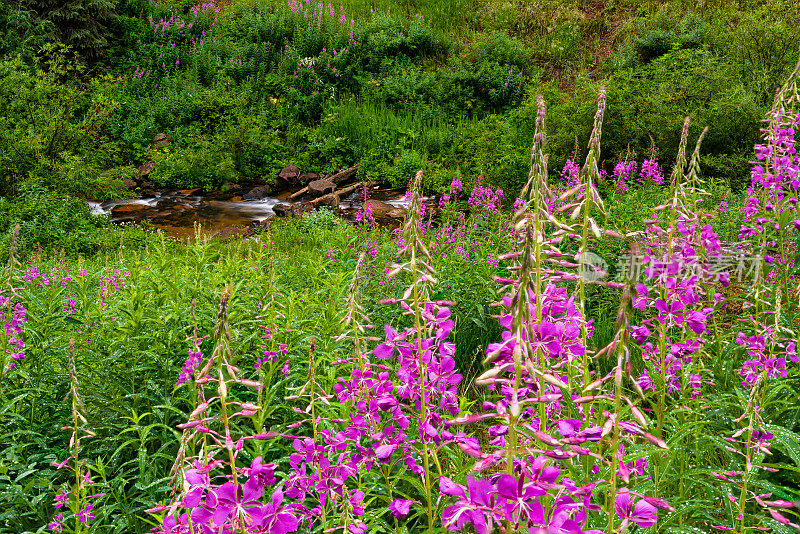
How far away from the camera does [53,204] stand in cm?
827

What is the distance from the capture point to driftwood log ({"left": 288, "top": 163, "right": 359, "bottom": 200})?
11.0 m

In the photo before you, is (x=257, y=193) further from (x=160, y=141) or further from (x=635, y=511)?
(x=635, y=511)

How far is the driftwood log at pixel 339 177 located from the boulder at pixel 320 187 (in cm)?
13

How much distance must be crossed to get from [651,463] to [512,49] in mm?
11606

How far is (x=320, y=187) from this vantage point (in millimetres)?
10812

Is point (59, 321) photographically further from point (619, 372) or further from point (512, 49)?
point (512, 49)

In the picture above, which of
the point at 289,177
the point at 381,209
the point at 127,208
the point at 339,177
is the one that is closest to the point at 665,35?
the point at 381,209

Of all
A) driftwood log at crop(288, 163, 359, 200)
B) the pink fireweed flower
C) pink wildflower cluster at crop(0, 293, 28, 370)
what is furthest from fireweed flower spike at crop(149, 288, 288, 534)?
driftwood log at crop(288, 163, 359, 200)

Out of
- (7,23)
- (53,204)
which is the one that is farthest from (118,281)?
(7,23)

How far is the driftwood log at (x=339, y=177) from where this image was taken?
11.0 metres

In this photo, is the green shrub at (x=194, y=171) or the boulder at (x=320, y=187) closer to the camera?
the boulder at (x=320, y=187)

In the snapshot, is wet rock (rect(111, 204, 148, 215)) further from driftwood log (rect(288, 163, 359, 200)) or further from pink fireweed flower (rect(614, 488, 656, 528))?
pink fireweed flower (rect(614, 488, 656, 528))

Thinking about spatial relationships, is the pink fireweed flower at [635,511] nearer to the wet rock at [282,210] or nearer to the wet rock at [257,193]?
the wet rock at [282,210]

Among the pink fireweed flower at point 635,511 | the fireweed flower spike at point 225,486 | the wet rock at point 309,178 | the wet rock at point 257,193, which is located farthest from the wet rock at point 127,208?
the pink fireweed flower at point 635,511
